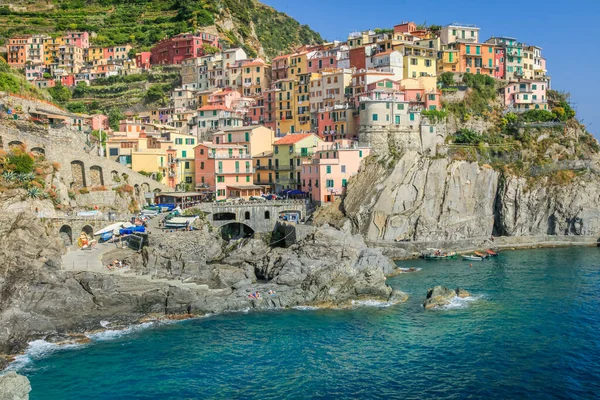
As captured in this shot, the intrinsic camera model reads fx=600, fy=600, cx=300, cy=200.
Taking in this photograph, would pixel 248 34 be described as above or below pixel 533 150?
above

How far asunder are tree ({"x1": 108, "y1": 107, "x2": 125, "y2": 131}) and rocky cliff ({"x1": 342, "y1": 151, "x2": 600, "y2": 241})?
38263mm

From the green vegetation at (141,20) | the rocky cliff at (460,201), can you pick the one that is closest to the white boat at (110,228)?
the rocky cliff at (460,201)

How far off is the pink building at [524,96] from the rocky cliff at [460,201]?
45.0 feet

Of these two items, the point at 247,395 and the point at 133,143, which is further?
the point at 133,143

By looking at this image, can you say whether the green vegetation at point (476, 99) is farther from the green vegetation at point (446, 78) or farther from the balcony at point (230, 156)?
the balcony at point (230, 156)

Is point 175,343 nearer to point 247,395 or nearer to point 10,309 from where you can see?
point 247,395

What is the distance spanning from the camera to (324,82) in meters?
74.6

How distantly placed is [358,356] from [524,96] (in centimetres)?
5720

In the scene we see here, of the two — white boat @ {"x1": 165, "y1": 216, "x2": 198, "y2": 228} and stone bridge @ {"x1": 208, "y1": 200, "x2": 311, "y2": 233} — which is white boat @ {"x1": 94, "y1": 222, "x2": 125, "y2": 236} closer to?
white boat @ {"x1": 165, "y1": 216, "x2": 198, "y2": 228}

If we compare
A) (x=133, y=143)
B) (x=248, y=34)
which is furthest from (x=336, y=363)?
(x=248, y=34)

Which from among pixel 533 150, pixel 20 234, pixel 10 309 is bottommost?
pixel 10 309

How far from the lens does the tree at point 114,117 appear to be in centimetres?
8375

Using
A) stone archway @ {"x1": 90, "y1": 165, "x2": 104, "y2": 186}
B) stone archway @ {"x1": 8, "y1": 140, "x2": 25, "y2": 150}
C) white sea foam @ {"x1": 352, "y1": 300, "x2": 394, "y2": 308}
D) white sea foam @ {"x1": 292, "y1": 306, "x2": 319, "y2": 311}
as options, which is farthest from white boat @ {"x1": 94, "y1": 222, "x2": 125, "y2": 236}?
white sea foam @ {"x1": 352, "y1": 300, "x2": 394, "y2": 308}

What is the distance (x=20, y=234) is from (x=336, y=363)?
77.8 ft
